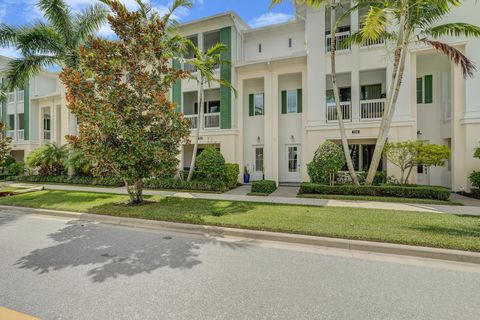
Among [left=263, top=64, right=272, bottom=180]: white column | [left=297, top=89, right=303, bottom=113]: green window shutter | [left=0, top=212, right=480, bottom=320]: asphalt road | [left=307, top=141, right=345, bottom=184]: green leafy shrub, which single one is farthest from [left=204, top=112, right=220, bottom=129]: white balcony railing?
[left=0, top=212, right=480, bottom=320]: asphalt road

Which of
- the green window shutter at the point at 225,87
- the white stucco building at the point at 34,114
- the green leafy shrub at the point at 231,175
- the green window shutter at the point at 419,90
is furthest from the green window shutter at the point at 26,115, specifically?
the green window shutter at the point at 419,90

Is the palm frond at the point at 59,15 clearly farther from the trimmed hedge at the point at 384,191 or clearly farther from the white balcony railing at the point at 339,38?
the trimmed hedge at the point at 384,191

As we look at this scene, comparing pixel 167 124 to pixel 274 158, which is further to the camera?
pixel 274 158

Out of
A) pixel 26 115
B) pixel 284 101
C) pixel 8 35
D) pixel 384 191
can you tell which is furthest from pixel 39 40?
pixel 384 191

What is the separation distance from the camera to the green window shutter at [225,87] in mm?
15484

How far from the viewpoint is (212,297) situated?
129 inches

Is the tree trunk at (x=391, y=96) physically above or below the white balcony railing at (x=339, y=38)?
below

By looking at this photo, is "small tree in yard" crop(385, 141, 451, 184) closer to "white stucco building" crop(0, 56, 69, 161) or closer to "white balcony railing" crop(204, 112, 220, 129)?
"white balcony railing" crop(204, 112, 220, 129)

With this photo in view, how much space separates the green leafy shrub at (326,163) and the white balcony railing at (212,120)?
23.8ft

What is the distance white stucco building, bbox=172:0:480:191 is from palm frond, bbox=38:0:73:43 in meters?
6.47

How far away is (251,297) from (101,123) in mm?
6999

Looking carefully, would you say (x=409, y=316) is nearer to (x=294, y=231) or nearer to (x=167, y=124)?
(x=294, y=231)

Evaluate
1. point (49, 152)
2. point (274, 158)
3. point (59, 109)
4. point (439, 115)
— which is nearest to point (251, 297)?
point (274, 158)

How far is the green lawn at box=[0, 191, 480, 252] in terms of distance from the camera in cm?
525
